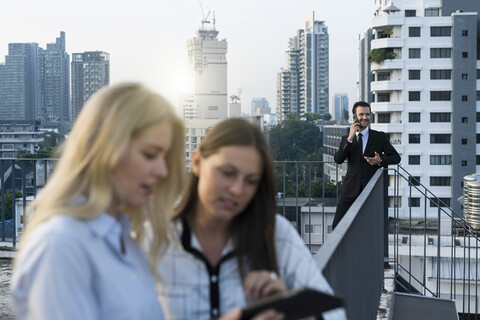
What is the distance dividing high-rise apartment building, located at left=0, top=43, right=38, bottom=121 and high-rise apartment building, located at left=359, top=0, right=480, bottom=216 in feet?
250

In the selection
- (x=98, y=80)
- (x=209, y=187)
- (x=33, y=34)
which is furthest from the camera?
(x=33, y=34)

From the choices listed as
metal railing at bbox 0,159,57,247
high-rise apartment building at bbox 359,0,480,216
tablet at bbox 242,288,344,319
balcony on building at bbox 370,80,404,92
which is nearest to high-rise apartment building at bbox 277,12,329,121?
high-rise apartment building at bbox 359,0,480,216

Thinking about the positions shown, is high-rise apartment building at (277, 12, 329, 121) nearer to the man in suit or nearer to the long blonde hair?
the man in suit

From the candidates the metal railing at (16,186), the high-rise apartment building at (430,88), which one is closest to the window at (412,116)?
the high-rise apartment building at (430,88)

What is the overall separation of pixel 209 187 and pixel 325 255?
2.15 feet

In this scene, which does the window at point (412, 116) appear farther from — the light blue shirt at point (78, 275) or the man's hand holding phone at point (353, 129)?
A: the light blue shirt at point (78, 275)

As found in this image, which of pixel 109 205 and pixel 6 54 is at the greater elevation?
pixel 6 54

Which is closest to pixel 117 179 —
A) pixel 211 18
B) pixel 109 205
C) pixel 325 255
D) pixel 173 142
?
pixel 109 205

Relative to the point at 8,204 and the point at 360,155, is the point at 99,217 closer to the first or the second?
the point at 360,155

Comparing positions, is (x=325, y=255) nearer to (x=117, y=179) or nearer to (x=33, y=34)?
(x=117, y=179)

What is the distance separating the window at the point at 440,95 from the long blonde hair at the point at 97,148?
7145cm

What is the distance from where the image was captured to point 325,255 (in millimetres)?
2244

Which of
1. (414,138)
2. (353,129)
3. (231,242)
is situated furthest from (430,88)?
(231,242)

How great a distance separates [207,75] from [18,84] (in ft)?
120
